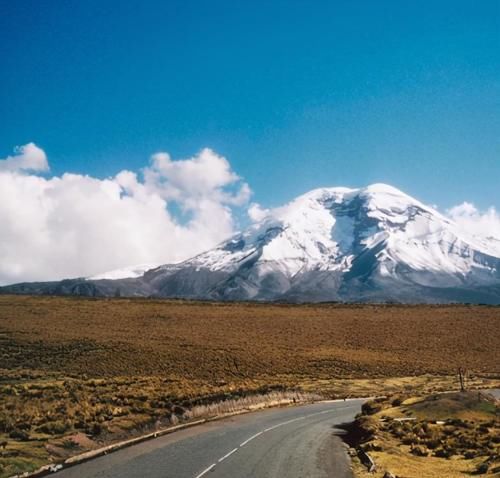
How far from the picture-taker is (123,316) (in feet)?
321

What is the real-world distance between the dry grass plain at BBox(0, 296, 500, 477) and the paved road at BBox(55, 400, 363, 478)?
193cm

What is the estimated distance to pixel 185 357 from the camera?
7306 centimetres

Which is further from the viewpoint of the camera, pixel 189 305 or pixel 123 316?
pixel 189 305

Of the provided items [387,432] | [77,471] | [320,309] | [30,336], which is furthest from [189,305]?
[77,471]

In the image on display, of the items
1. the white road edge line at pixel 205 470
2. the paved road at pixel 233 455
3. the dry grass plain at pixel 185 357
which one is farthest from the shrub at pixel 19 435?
the white road edge line at pixel 205 470

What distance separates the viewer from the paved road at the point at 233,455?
17.2m

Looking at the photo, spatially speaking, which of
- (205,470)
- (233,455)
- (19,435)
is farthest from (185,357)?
(205,470)

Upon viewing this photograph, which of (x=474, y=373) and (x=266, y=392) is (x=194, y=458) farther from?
(x=474, y=373)

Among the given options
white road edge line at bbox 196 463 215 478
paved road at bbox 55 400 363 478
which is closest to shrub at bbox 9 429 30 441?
paved road at bbox 55 400 363 478

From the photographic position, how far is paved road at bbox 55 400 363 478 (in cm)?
1725

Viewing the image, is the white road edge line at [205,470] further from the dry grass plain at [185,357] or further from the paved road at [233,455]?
the dry grass plain at [185,357]

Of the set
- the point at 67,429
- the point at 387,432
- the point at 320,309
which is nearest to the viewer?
the point at 67,429

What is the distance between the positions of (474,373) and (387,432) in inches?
1893

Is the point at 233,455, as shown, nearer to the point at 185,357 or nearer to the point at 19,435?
the point at 19,435
